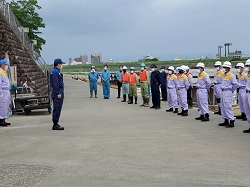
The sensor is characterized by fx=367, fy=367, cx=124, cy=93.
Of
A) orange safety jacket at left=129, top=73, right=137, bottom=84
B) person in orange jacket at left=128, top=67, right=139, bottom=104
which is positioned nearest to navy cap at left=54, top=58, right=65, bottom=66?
person in orange jacket at left=128, top=67, right=139, bottom=104

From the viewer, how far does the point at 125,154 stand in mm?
7445

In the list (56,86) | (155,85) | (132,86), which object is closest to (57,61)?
(56,86)

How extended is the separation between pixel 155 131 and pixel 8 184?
555cm

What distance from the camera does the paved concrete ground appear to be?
18.9 ft

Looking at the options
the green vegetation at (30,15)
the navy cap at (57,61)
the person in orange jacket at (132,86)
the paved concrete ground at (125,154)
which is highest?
the green vegetation at (30,15)

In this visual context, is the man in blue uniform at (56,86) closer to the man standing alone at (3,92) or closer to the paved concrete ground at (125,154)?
the paved concrete ground at (125,154)

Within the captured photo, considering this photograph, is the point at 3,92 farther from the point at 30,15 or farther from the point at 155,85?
the point at 30,15

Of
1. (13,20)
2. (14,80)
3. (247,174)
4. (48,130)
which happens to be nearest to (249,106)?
(247,174)

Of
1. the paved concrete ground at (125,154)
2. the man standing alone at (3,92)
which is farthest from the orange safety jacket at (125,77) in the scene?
the man standing alone at (3,92)

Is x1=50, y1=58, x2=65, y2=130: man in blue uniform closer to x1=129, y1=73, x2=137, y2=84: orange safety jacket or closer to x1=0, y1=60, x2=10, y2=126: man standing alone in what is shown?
x1=0, y1=60, x2=10, y2=126: man standing alone

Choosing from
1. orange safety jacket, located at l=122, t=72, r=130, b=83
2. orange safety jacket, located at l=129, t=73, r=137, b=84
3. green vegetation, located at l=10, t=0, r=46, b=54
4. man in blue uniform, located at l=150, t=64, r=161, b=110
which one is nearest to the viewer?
man in blue uniform, located at l=150, t=64, r=161, b=110

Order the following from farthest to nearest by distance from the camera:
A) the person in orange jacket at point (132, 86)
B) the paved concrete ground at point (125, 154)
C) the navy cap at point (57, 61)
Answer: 1. the person in orange jacket at point (132, 86)
2. the navy cap at point (57, 61)
3. the paved concrete ground at point (125, 154)

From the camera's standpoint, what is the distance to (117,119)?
13.1m

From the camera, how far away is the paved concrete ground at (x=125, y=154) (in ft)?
18.9
